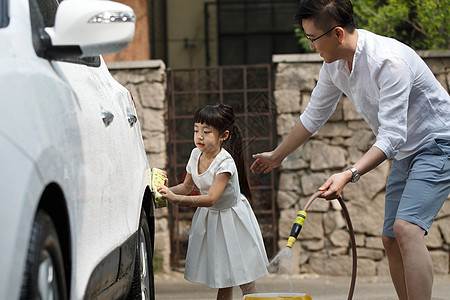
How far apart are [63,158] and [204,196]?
6.10 ft

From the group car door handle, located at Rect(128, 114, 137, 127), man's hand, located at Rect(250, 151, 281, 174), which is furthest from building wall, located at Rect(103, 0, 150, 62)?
car door handle, located at Rect(128, 114, 137, 127)

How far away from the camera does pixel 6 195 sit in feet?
4.97

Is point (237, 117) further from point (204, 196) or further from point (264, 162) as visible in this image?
point (204, 196)

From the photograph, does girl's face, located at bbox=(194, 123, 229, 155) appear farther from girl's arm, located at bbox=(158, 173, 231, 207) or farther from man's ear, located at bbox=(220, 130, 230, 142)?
girl's arm, located at bbox=(158, 173, 231, 207)

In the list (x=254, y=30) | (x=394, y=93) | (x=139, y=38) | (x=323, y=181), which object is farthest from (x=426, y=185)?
(x=254, y=30)

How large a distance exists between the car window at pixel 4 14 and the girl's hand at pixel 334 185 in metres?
1.62

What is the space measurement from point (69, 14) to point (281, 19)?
417 inches

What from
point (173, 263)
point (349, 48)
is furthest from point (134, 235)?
point (173, 263)

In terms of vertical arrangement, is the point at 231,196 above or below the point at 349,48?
below

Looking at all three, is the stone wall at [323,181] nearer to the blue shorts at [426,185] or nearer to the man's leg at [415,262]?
the blue shorts at [426,185]

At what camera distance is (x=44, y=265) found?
5.70ft

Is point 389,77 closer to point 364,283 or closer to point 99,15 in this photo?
point 99,15

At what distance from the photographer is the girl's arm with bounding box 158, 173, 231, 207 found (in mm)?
3629

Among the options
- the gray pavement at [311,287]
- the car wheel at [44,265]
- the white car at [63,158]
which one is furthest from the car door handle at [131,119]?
the gray pavement at [311,287]
